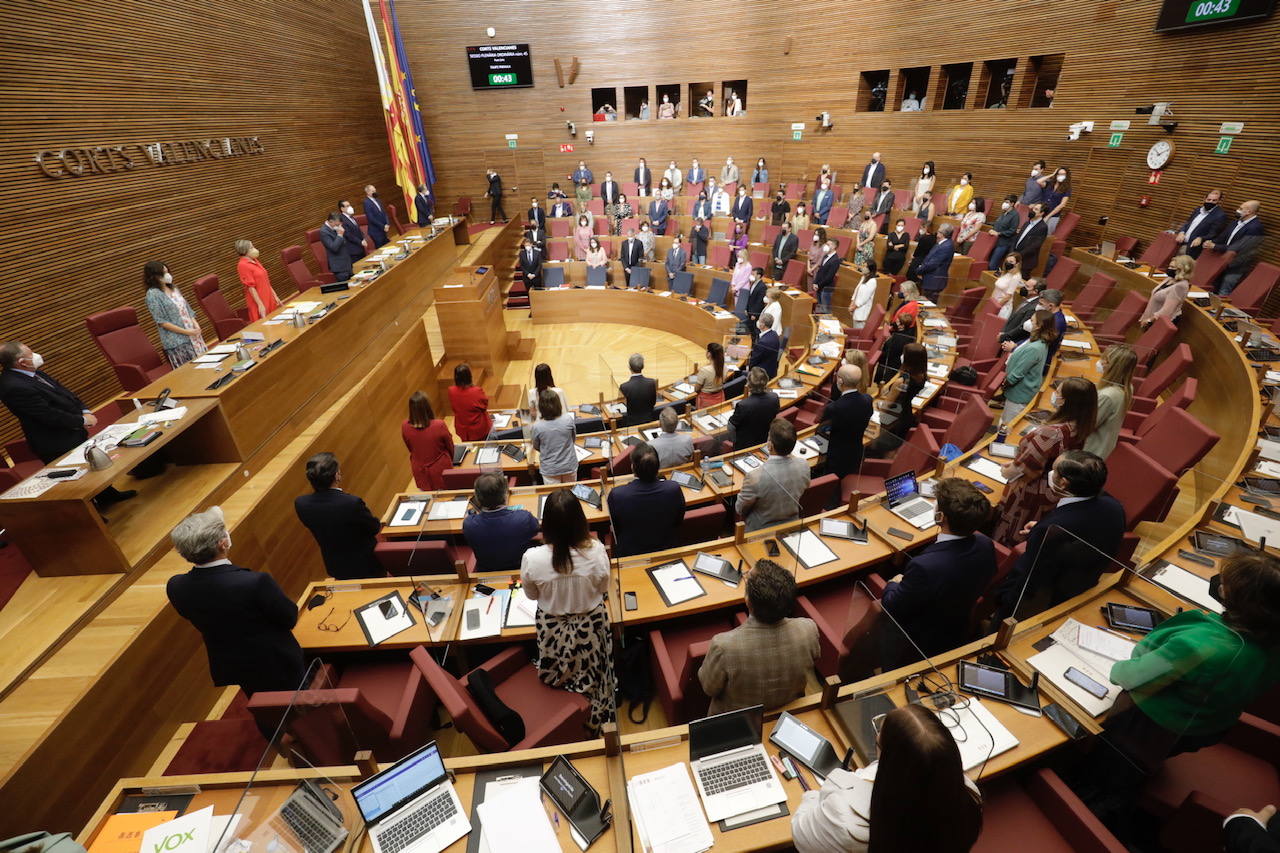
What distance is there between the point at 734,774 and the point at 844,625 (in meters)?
1.37

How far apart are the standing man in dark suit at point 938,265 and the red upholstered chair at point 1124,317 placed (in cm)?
211

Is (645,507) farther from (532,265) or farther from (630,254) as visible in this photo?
(532,265)

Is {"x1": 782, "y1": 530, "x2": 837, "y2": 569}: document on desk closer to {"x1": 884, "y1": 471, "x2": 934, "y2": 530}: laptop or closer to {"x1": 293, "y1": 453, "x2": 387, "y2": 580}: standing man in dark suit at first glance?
{"x1": 884, "y1": 471, "x2": 934, "y2": 530}: laptop

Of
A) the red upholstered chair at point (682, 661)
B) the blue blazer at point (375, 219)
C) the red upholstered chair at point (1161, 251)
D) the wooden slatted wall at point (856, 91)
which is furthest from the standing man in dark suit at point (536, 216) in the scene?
the red upholstered chair at point (682, 661)

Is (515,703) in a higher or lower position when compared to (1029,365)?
lower

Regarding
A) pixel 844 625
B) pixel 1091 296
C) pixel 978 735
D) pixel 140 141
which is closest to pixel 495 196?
pixel 140 141

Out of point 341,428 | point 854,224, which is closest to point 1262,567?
point 341,428

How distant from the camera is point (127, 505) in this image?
3.85 meters

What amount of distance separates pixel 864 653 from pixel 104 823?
311 centimetres

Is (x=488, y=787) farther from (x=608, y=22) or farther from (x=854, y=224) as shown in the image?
(x=608, y=22)

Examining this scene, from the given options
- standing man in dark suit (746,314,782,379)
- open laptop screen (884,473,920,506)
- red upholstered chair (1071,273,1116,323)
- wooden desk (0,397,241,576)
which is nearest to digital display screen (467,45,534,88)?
standing man in dark suit (746,314,782,379)

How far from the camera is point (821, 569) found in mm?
3244

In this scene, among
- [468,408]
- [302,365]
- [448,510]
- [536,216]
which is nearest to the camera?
[448,510]

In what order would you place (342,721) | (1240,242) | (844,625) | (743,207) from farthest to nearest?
(743,207) → (1240,242) → (844,625) → (342,721)
